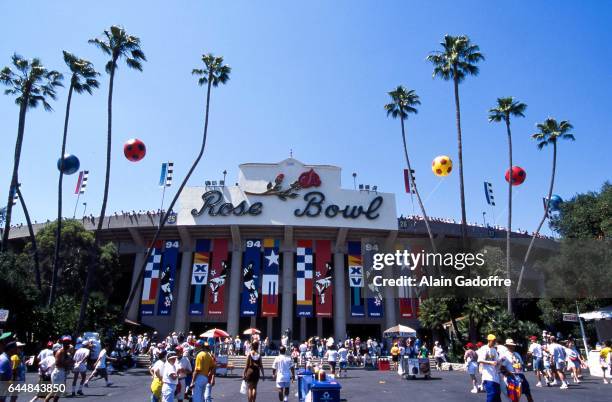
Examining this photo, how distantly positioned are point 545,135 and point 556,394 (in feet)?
78.6

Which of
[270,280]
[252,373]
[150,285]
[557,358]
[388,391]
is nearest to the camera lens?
[252,373]

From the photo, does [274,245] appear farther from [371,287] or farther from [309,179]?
[371,287]

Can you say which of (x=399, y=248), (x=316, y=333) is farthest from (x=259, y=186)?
(x=316, y=333)

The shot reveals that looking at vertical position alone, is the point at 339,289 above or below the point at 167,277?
below

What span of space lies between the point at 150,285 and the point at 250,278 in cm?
848

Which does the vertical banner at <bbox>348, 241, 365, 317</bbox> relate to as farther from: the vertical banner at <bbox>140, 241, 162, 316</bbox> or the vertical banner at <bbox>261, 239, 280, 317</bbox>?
the vertical banner at <bbox>140, 241, 162, 316</bbox>

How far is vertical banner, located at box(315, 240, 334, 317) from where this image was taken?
37.3 metres

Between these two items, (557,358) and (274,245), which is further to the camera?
(274,245)

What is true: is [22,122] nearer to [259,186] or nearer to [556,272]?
[259,186]

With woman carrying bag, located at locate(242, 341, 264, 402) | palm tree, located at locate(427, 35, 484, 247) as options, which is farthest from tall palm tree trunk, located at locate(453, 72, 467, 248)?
woman carrying bag, located at locate(242, 341, 264, 402)

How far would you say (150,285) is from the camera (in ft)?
125

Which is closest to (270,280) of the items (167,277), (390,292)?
(167,277)

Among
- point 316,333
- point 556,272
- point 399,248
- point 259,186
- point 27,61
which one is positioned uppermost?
point 27,61

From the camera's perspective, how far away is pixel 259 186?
128 ft
